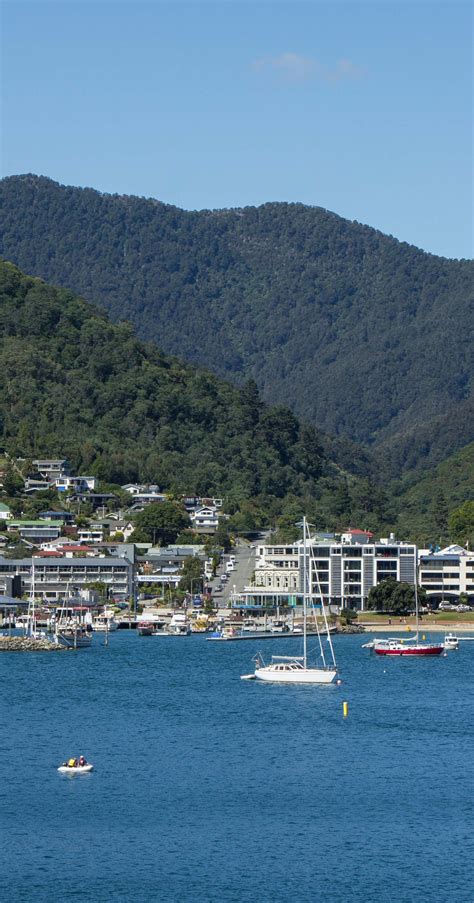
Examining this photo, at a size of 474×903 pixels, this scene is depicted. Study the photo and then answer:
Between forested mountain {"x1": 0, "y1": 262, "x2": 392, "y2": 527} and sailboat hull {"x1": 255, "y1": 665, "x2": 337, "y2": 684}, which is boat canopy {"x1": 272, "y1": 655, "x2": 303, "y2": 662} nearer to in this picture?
sailboat hull {"x1": 255, "y1": 665, "x2": 337, "y2": 684}

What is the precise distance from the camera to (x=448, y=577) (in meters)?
132

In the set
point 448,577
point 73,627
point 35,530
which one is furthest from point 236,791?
point 35,530

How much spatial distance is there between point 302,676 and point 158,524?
7408 cm

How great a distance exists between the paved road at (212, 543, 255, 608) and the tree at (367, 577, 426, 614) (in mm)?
14561

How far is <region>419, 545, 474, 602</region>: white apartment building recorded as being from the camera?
132 metres

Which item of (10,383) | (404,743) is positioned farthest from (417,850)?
(10,383)

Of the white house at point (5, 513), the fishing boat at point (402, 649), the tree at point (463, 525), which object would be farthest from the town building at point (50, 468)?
the fishing boat at point (402, 649)

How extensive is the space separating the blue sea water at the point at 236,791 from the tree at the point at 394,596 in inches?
1537

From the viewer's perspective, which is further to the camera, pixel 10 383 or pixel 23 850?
pixel 10 383

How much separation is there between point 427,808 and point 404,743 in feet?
40.9

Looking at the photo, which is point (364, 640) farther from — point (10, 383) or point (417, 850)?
point (10, 383)

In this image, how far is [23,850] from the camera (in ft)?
145

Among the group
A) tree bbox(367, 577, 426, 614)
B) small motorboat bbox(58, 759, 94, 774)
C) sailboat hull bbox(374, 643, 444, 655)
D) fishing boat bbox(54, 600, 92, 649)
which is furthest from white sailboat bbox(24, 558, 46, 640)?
small motorboat bbox(58, 759, 94, 774)

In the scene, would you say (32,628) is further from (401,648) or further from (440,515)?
(440,515)
